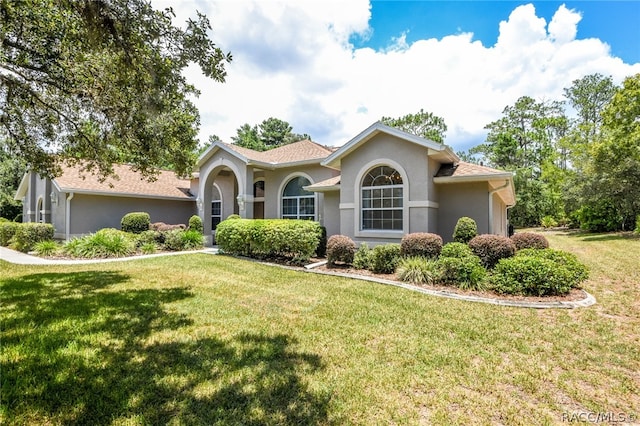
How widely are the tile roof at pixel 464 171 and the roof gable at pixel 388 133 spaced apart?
15.9 inches

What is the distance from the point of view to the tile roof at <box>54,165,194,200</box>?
17.7 meters

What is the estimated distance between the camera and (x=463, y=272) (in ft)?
29.3

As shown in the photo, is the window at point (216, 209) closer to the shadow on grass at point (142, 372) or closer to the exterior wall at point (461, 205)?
the exterior wall at point (461, 205)

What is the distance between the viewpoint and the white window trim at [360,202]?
11977 millimetres

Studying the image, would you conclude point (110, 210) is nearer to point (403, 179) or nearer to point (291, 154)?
point (291, 154)

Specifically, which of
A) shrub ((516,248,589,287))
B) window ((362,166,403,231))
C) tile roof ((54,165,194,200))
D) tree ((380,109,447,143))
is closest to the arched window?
window ((362,166,403,231))

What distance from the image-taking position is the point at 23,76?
8.36 metres

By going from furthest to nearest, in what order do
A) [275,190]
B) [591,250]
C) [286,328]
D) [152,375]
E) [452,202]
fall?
[275,190], [591,250], [452,202], [286,328], [152,375]

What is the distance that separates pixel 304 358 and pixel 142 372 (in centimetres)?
211

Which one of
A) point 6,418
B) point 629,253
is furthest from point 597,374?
point 629,253

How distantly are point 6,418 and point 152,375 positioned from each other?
4.25 feet

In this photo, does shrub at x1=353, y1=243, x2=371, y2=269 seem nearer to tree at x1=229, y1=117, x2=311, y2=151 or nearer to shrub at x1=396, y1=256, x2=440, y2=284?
shrub at x1=396, y1=256, x2=440, y2=284

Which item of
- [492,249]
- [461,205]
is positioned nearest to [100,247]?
[461,205]

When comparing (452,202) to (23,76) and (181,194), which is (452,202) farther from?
(181,194)
